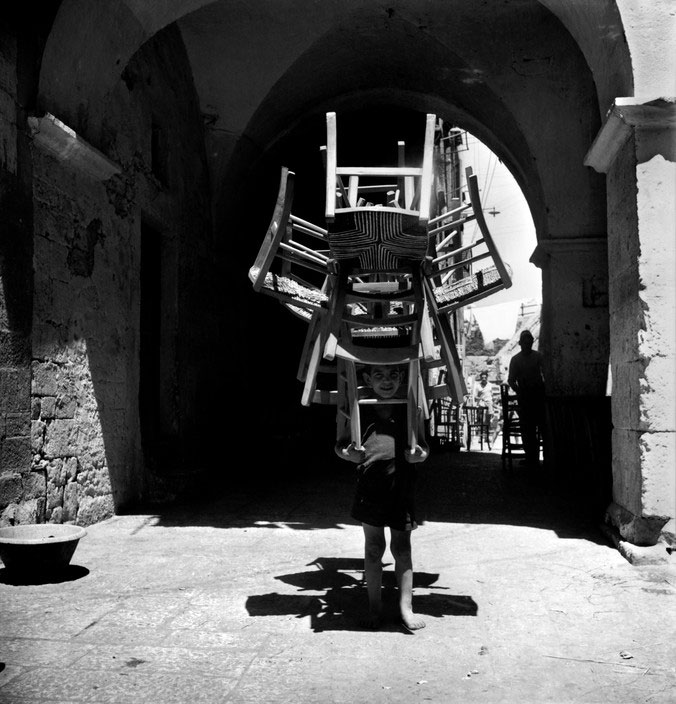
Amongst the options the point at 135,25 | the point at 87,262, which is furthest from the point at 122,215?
the point at 135,25

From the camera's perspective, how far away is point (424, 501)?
7.18 meters

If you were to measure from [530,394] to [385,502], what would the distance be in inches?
245

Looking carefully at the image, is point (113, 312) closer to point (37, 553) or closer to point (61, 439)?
point (61, 439)

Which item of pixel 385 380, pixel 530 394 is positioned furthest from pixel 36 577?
pixel 530 394

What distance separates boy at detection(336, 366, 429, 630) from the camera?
341 cm

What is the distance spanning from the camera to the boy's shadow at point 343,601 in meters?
3.52

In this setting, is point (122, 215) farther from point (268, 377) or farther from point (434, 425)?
point (434, 425)

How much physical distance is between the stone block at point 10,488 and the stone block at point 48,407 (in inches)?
20.7

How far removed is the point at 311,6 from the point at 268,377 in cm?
583

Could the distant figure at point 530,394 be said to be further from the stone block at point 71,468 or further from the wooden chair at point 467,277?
the wooden chair at point 467,277

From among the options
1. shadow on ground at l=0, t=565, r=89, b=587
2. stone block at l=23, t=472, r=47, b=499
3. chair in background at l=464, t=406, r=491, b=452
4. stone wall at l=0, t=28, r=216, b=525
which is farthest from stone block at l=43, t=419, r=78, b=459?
chair in background at l=464, t=406, r=491, b=452

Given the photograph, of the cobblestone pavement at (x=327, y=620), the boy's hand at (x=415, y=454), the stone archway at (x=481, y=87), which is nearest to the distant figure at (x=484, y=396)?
the stone archway at (x=481, y=87)

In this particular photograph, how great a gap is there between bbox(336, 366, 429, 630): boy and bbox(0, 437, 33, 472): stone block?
8.35 feet

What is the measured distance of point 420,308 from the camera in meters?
3.44
